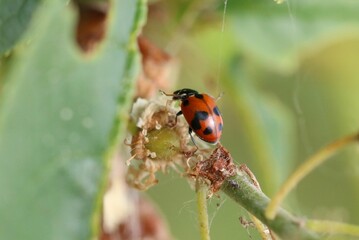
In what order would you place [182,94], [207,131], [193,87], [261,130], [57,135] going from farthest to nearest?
[193,87]
[261,130]
[182,94]
[207,131]
[57,135]

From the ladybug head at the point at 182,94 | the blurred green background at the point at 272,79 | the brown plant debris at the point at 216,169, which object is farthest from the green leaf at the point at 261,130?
the brown plant debris at the point at 216,169

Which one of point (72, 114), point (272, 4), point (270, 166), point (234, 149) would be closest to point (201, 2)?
point (272, 4)

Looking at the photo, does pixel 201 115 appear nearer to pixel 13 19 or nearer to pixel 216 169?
pixel 216 169

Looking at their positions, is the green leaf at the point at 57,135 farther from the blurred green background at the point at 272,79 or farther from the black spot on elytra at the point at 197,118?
the blurred green background at the point at 272,79

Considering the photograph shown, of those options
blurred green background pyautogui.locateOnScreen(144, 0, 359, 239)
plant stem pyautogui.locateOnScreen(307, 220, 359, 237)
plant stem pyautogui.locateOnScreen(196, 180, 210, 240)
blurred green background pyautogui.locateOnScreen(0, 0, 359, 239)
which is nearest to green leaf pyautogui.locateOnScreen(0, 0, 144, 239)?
blurred green background pyautogui.locateOnScreen(0, 0, 359, 239)

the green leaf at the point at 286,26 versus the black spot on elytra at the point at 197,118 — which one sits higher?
the green leaf at the point at 286,26

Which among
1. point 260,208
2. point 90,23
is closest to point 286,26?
point 90,23

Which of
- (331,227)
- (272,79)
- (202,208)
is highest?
(272,79)
